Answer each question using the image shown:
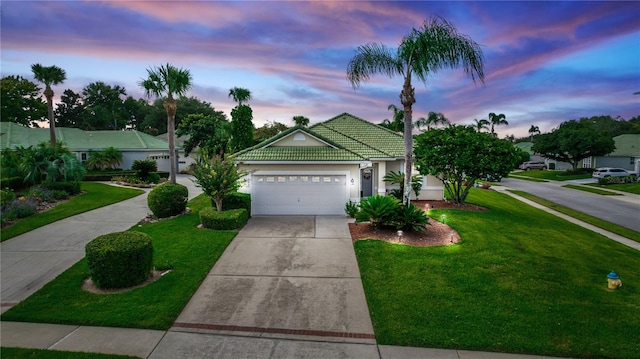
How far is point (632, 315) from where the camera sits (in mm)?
6875

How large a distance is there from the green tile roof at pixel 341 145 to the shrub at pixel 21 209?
9518 millimetres

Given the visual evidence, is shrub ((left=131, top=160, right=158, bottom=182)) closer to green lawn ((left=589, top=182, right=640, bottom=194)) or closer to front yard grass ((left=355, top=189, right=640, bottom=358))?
front yard grass ((left=355, top=189, right=640, bottom=358))

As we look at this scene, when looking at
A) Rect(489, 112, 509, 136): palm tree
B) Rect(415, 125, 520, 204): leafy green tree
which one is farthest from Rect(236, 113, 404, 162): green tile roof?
Rect(489, 112, 509, 136): palm tree

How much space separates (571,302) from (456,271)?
255 centimetres

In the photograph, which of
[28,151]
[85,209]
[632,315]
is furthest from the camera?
[28,151]

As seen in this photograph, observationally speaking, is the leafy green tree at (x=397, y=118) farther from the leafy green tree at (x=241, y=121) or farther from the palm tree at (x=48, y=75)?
the palm tree at (x=48, y=75)

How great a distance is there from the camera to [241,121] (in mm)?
23172

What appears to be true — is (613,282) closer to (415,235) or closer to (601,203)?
(415,235)

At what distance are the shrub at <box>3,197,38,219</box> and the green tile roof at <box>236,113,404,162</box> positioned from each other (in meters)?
9.52

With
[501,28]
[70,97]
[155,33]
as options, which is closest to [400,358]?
[501,28]

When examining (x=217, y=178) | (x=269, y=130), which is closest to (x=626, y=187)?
(x=217, y=178)

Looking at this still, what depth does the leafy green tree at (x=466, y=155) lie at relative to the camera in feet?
50.9

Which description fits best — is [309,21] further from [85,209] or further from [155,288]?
[85,209]

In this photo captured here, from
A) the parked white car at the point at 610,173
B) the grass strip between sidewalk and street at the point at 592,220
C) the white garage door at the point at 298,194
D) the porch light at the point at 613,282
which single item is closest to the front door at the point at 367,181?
the white garage door at the point at 298,194
